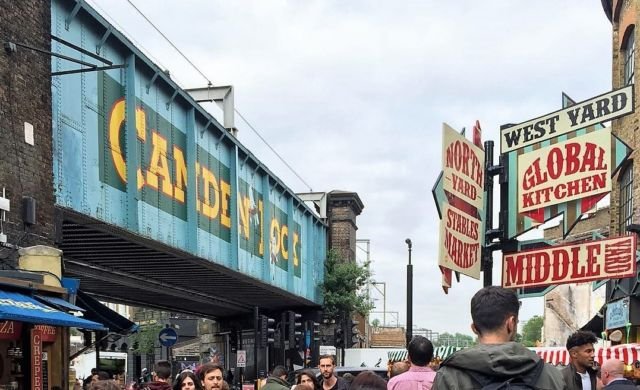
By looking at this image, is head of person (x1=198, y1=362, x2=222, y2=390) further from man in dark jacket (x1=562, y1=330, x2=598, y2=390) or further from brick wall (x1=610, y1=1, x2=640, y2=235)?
brick wall (x1=610, y1=1, x2=640, y2=235)

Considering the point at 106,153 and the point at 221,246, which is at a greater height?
the point at 106,153

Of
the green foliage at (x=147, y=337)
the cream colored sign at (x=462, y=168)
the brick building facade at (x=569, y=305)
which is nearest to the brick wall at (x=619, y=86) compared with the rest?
the cream colored sign at (x=462, y=168)

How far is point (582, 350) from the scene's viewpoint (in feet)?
23.1

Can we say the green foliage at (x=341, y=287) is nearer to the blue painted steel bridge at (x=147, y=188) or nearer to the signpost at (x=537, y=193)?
the blue painted steel bridge at (x=147, y=188)

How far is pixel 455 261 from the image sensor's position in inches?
412

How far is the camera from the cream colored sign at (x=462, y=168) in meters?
10.4

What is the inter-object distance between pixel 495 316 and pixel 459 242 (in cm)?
726

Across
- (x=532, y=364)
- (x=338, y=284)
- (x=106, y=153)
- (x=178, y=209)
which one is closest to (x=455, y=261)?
(x=532, y=364)

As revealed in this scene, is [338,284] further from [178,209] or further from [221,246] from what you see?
[178,209]

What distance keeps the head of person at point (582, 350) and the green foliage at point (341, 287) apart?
33.2m

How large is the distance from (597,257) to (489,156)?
1.75 meters

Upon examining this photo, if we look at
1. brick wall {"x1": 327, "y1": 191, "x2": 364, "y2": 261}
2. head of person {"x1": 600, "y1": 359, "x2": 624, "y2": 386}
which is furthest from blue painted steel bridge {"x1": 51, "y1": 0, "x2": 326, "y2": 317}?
brick wall {"x1": 327, "y1": 191, "x2": 364, "y2": 261}

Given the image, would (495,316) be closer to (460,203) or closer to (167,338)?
(460,203)

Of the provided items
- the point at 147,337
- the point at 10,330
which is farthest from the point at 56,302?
the point at 147,337
